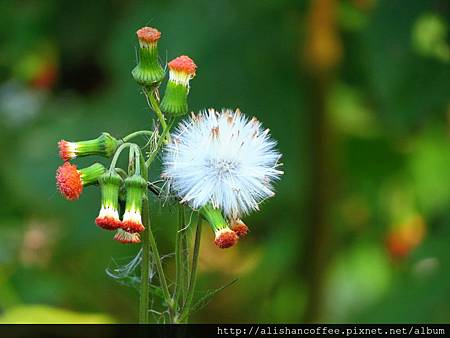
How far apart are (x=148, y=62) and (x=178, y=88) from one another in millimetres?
32

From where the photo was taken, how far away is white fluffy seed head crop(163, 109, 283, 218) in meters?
0.64

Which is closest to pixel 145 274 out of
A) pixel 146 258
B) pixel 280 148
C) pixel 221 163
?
pixel 146 258

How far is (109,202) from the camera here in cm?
62

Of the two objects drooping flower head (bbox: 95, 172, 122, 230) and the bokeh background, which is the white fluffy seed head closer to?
drooping flower head (bbox: 95, 172, 122, 230)

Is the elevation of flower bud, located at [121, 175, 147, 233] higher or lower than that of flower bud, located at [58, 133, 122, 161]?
lower

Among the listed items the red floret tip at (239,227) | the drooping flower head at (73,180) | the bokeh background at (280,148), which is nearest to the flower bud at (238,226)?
the red floret tip at (239,227)

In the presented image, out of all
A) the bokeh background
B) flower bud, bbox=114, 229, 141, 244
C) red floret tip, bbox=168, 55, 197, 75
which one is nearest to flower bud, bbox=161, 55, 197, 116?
red floret tip, bbox=168, 55, 197, 75

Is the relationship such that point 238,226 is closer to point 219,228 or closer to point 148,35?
point 219,228

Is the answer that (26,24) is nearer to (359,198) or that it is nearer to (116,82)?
(116,82)

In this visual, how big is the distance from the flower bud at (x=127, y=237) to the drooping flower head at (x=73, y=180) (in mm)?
44

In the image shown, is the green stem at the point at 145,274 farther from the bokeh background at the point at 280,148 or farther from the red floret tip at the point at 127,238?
the bokeh background at the point at 280,148

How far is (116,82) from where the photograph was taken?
1936mm

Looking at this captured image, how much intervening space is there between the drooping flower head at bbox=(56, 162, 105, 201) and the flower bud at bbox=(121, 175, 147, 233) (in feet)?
0.11

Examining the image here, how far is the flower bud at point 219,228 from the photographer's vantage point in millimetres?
601
